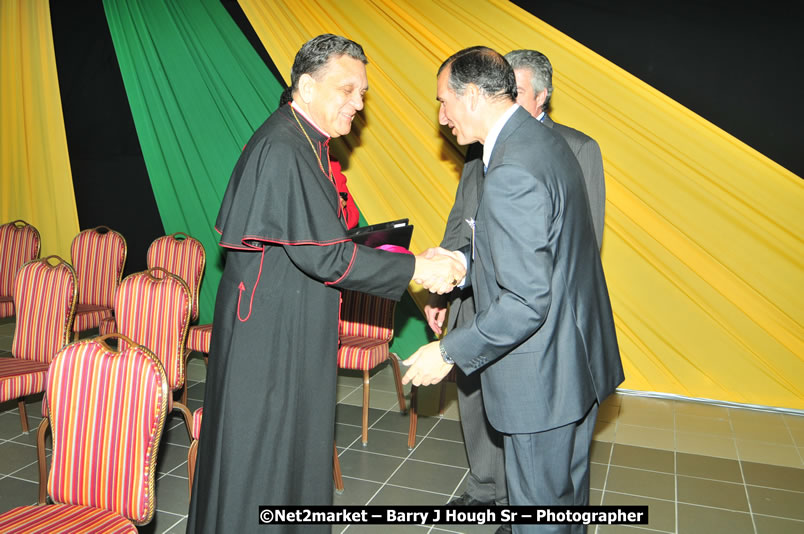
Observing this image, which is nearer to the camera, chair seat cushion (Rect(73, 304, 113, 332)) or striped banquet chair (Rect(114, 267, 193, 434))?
striped banquet chair (Rect(114, 267, 193, 434))

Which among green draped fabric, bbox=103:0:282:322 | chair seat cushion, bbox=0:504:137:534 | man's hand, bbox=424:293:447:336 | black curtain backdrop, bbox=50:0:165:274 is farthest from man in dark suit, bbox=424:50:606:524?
black curtain backdrop, bbox=50:0:165:274

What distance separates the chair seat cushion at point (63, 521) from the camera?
2018 mm

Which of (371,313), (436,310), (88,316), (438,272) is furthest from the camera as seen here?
(88,316)

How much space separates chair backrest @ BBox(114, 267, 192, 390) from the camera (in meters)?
3.42

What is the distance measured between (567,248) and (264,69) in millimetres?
4048

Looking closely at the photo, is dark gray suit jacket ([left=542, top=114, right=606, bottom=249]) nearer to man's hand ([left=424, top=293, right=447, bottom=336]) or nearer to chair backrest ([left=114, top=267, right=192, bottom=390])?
man's hand ([left=424, top=293, right=447, bottom=336])

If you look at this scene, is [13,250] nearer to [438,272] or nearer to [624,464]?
[438,272]

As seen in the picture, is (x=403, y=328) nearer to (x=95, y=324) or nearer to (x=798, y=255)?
(x=95, y=324)

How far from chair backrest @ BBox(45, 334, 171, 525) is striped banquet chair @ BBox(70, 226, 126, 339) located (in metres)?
2.98

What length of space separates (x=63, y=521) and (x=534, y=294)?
5.02 ft

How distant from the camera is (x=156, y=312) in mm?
3445

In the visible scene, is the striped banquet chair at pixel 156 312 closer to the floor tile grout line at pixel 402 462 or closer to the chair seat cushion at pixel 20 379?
the chair seat cushion at pixel 20 379

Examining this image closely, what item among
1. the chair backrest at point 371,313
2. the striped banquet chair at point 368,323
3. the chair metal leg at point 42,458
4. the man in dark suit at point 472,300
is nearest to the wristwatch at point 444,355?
the man in dark suit at point 472,300

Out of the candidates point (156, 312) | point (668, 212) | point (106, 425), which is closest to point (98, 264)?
point (156, 312)
